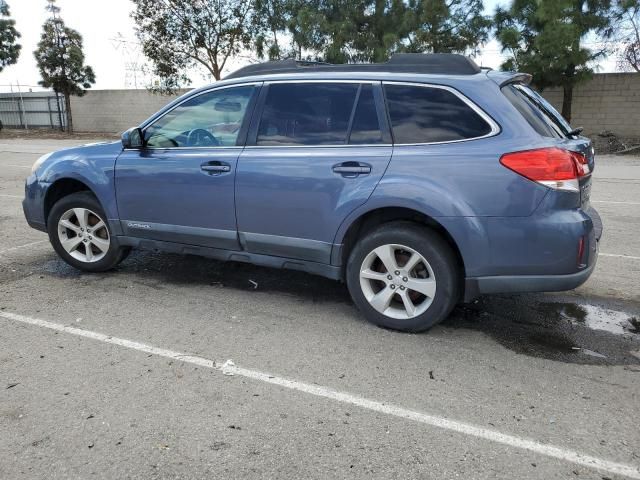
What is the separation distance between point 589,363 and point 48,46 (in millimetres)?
32003

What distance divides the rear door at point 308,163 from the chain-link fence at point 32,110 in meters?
32.6

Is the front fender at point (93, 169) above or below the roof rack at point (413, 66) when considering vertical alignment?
below

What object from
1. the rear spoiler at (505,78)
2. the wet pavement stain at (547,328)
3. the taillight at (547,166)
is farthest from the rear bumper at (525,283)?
the rear spoiler at (505,78)

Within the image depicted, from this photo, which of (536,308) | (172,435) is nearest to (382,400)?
(172,435)

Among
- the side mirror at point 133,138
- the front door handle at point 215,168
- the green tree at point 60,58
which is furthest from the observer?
the green tree at point 60,58

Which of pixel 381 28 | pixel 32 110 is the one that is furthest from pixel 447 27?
pixel 32 110

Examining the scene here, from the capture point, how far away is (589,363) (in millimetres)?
3562

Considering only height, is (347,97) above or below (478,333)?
above

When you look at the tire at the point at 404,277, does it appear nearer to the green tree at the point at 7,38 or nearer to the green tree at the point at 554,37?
the green tree at the point at 554,37

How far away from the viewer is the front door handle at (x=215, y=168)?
4.41 m

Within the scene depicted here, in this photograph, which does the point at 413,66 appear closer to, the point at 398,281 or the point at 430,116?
the point at 430,116

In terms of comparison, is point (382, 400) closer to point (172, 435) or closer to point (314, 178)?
point (172, 435)

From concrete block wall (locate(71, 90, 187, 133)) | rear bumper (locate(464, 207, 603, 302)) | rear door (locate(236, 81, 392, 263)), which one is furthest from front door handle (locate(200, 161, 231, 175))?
concrete block wall (locate(71, 90, 187, 133))

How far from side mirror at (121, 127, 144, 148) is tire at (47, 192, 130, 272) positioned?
727 millimetres
